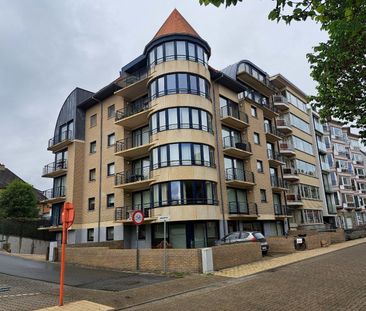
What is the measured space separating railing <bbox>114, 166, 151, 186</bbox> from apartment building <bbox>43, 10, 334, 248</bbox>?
8 cm

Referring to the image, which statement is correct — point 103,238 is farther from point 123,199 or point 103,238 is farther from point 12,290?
point 12,290

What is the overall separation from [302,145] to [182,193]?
2508cm

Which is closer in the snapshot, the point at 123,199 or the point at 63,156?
the point at 123,199

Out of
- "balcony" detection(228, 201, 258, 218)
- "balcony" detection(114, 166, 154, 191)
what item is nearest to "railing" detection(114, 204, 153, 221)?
"balcony" detection(114, 166, 154, 191)

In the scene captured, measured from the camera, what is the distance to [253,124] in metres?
30.8

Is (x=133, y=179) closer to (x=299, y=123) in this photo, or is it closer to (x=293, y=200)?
(x=293, y=200)

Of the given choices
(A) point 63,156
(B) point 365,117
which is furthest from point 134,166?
(B) point 365,117

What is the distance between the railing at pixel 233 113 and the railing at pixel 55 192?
16282mm

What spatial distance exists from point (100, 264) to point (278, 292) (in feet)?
35.6

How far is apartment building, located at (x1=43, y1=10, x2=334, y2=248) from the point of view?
74.5 ft

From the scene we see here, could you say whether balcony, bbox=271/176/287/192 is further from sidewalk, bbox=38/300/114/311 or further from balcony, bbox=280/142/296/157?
sidewalk, bbox=38/300/114/311

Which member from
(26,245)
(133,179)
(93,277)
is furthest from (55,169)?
(93,277)

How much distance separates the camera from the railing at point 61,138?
3125 cm

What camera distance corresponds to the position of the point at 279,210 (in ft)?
105
